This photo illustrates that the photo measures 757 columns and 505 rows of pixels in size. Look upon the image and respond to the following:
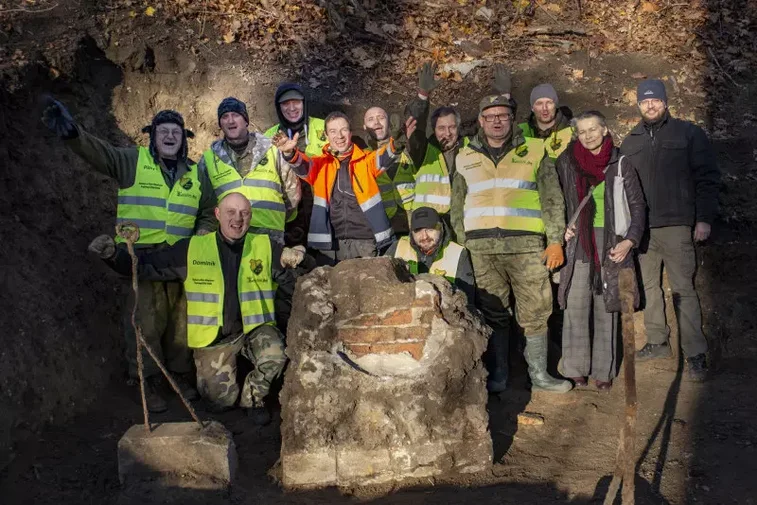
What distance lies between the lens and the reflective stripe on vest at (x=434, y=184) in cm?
634

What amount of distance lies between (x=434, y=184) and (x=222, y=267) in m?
1.98

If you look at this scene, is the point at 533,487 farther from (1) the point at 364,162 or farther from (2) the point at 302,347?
(1) the point at 364,162

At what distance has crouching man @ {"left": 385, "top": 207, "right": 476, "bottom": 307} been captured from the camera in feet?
19.4

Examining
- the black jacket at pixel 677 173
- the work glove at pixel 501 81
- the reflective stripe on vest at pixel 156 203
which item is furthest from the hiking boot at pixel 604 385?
the reflective stripe on vest at pixel 156 203

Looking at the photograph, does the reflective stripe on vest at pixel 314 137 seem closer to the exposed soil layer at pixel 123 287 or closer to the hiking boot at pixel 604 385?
the exposed soil layer at pixel 123 287

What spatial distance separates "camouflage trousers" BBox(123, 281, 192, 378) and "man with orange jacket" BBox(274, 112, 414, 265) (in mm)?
1263

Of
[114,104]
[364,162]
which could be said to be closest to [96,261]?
[114,104]

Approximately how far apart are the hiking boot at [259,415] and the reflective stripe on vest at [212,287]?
0.65 metres

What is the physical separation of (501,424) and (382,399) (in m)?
1.38

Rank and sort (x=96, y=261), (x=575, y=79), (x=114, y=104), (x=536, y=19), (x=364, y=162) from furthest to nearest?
(x=536, y=19), (x=575, y=79), (x=114, y=104), (x=96, y=261), (x=364, y=162)

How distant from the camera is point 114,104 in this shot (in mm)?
8094

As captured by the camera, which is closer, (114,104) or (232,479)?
(232,479)

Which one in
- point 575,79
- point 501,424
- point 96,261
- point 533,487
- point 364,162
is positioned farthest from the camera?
point 575,79

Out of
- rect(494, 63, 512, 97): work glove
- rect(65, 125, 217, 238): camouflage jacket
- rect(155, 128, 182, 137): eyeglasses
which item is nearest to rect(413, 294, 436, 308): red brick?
rect(65, 125, 217, 238): camouflage jacket
